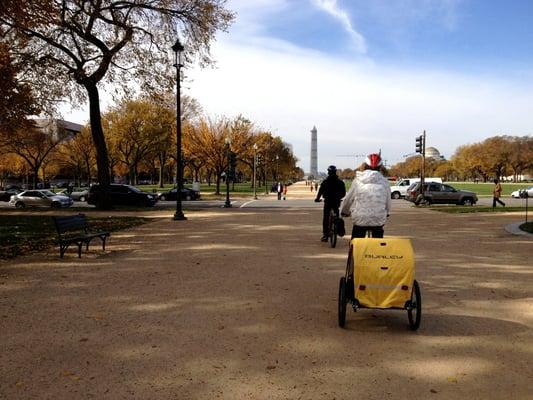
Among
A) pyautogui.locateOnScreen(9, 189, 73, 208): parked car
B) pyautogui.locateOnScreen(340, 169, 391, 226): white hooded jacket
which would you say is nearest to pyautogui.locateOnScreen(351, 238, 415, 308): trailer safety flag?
pyautogui.locateOnScreen(340, 169, 391, 226): white hooded jacket

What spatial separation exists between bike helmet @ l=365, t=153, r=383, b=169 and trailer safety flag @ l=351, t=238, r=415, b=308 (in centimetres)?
137

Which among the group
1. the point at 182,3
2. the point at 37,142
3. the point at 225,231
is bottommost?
the point at 225,231

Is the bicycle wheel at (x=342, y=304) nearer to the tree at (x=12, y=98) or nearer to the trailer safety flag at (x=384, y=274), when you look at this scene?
the trailer safety flag at (x=384, y=274)

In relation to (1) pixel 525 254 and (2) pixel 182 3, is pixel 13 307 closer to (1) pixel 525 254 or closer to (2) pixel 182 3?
(1) pixel 525 254

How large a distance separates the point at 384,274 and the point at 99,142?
23.2 metres

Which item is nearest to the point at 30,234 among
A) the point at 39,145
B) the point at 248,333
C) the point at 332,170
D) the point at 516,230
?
the point at 332,170

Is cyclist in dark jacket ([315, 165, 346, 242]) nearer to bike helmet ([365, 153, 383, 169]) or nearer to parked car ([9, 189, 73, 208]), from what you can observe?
bike helmet ([365, 153, 383, 169])

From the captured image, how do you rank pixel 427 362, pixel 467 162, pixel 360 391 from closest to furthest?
1. pixel 360 391
2. pixel 427 362
3. pixel 467 162

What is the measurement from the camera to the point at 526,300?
6633 mm

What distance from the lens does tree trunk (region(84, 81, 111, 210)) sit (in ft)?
82.7

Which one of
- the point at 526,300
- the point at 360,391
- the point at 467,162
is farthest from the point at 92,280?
the point at 467,162

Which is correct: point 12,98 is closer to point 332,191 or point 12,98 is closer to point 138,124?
point 332,191

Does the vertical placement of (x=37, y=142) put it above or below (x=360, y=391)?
above

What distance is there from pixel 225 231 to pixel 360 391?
11957 millimetres
